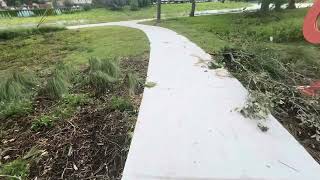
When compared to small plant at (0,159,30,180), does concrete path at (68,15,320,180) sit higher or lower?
higher

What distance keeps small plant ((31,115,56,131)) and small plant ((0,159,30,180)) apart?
83 cm

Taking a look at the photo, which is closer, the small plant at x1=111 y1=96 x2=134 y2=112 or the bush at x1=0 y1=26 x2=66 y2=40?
the small plant at x1=111 y1=96 x2=134 y2=112

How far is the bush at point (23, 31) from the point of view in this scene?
664 inches

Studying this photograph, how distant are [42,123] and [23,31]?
14.5 metres

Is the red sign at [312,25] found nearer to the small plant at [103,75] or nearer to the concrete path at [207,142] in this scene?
the concrete path at [207,142]

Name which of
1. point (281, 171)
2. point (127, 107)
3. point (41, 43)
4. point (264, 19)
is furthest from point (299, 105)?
point (264, 19)

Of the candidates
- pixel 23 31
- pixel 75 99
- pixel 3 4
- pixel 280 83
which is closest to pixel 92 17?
pixel 23 31

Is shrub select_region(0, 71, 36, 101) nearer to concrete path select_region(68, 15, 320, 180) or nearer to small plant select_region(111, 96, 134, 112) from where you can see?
small plant select_region(111, 96, 134, 112)

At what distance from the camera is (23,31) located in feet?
58.0

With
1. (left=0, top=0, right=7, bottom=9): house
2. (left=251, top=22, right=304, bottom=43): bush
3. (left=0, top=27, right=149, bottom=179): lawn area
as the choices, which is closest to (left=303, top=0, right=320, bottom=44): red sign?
(left=0, top=27, right=149, bottom=179): lawn area

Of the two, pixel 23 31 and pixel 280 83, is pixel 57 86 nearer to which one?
pixel 280 83

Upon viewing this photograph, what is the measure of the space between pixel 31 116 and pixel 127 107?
4.26ft

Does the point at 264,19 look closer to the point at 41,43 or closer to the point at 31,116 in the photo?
the point at 41,43

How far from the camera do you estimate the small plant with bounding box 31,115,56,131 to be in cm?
453
